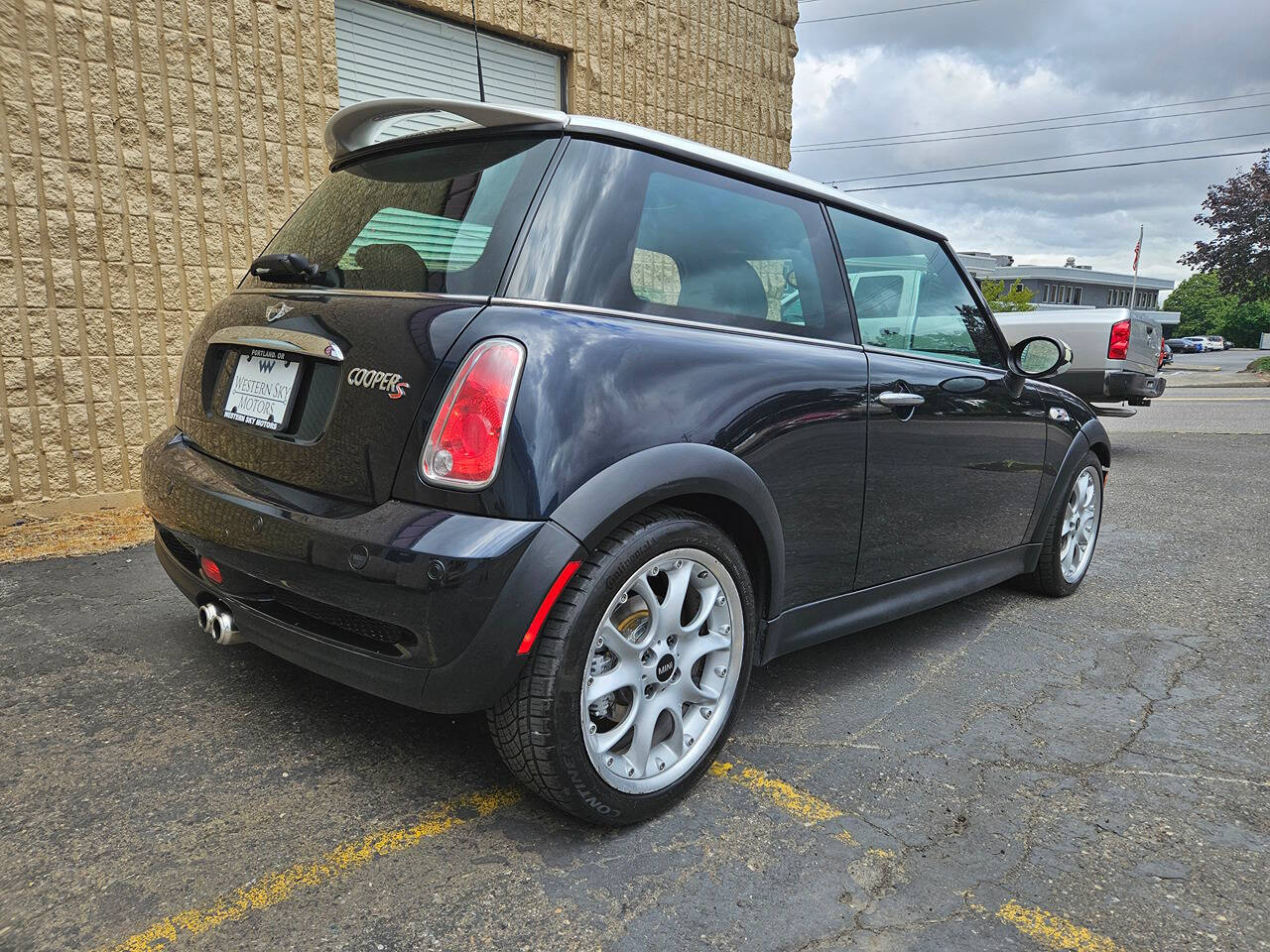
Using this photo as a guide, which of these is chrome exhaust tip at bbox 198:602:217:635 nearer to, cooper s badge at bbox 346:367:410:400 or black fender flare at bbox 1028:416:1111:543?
cooper s badge at bbox 346:367:410:400

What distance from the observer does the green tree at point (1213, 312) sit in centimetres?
6844

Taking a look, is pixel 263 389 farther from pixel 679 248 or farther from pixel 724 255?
pixel 724 255

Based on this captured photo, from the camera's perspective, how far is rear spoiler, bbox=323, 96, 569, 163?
2.19 meters

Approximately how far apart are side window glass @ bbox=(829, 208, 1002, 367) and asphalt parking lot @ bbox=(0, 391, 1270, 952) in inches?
47.3

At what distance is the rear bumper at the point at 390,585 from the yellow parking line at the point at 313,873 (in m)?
0.36

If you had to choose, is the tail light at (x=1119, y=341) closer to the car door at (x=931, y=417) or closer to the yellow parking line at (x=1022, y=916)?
the car door at (x=931, y=417)

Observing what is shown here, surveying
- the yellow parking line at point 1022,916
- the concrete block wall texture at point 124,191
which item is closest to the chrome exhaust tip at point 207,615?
the yellow parking line at point 1022,916

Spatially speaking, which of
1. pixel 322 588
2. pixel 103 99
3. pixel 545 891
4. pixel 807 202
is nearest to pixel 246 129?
pixel 103 99

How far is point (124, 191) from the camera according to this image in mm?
4973

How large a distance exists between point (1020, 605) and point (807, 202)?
2.32m

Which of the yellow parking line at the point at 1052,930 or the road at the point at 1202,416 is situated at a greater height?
the road at the point at 1202,416

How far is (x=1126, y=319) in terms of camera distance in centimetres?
Result: 909

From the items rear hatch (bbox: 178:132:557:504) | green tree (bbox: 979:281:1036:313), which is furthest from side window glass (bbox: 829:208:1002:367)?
green tree (bbox: 979:281:1036:313)

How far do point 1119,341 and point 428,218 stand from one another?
347 inches
